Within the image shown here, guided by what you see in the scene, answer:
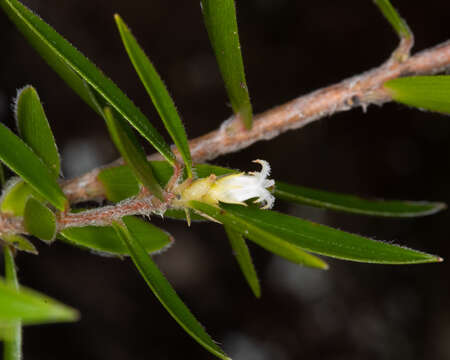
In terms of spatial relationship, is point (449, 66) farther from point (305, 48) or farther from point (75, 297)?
point (75, 297)

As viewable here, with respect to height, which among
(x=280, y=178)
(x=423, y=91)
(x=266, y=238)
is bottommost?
(x=266, y=238)

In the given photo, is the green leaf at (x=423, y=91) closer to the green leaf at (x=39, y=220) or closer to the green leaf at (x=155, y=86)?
the green leaf at (x=155, y=86)

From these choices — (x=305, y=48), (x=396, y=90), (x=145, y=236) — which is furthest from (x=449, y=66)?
(x=305, y=48)

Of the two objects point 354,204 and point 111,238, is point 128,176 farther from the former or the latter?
point 354,204

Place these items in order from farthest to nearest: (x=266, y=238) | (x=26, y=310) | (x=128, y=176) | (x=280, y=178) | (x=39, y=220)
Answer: (x=280, y=178) < (x=128, y=176) < (x=39, y=220) < (x=266, y=238) < (x=26, y=310)

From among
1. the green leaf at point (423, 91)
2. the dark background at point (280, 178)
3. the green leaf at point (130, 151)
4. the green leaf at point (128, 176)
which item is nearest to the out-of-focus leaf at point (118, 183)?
the green leaf at point (128, 176)

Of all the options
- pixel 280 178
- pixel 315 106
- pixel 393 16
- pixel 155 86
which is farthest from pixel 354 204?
pixel 280 178

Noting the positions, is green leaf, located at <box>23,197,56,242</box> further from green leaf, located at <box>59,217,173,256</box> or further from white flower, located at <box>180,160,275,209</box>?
white flower, located at <box>180,160,275,209</box>

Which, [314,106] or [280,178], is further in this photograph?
[280,178]
